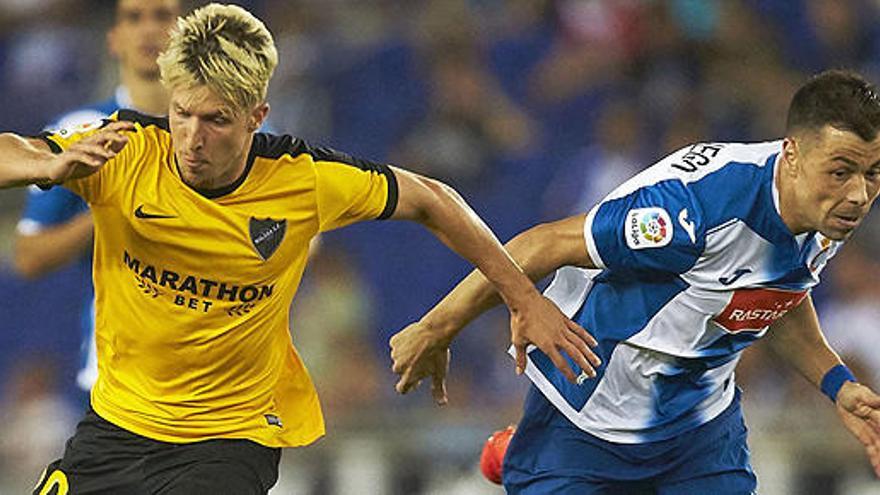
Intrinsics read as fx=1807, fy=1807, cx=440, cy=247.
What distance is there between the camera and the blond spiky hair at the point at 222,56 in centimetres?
495

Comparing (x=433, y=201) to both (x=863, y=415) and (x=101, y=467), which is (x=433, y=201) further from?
(x=863, y=415)

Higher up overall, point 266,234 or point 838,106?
point 838,106

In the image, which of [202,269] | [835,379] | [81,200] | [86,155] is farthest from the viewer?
[81,200]

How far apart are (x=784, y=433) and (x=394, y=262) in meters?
3.23

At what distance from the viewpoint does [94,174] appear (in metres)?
4.95

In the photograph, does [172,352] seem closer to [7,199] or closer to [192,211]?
[192,211]

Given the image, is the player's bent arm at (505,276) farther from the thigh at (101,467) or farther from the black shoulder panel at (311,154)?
the thigh at (101,467)

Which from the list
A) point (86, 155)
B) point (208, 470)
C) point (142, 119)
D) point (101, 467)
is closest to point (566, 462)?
point (208, 470)

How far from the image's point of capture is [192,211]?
510cm

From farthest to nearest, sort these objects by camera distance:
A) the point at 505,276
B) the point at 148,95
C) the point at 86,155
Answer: the point at 148,95 < the point at 505,276 < the point at 86,155

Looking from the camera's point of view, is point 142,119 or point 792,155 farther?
point 792,155

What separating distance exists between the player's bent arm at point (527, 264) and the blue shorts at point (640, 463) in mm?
565

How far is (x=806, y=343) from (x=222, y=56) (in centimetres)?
223

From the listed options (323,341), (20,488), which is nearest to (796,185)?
(20,488)
